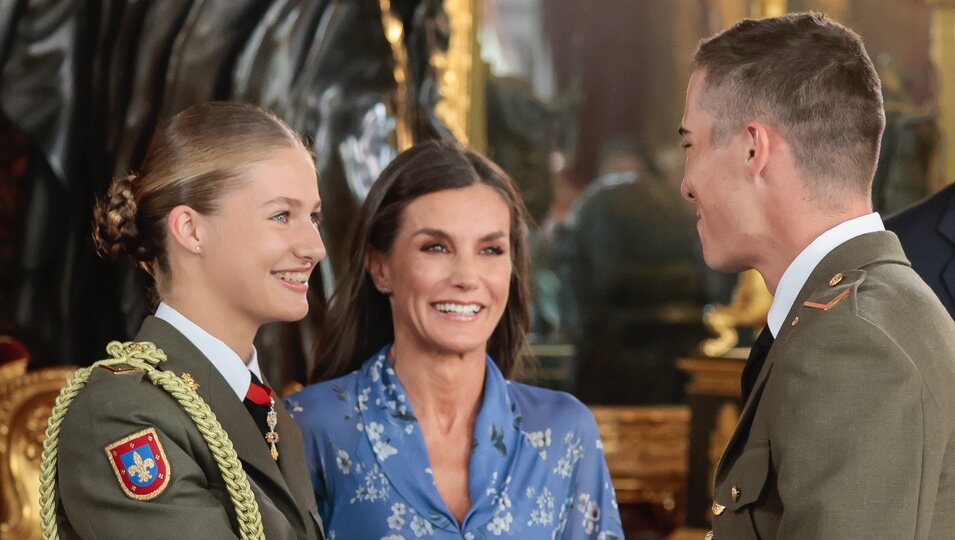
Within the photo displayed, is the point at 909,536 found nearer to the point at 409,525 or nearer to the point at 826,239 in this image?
the point at 826,239

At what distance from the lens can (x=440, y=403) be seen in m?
2.58

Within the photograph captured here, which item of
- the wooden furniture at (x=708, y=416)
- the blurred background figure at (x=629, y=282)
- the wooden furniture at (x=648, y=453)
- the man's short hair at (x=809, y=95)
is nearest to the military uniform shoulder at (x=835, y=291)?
the man's short hair at (x=809, y=95)

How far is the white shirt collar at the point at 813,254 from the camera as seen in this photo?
1.74 metres

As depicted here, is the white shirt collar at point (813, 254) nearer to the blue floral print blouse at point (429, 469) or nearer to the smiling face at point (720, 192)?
Answer: the smiling face at point (720, 192)

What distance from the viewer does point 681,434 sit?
652 centimetres

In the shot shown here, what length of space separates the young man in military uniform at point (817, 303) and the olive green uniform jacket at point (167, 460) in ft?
2.18

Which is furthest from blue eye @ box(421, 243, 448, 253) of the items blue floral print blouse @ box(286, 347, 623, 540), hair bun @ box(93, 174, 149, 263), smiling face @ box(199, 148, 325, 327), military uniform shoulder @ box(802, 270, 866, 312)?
military uniform shoulder @ box(802, 270, 866, 312)

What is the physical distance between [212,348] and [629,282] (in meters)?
5.28

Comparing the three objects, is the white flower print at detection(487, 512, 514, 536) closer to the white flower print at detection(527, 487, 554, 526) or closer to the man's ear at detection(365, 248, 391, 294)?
the white flower print at detection(527, 487, 554, 526)

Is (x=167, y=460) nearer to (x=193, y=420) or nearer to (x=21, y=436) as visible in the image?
(x=193, y=420)

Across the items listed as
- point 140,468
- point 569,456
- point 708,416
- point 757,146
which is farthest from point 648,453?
point 140,468

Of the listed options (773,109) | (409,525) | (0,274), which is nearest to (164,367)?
(409,525)

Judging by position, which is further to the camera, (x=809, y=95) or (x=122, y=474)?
(x=809, y=95)

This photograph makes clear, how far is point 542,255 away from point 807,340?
5.39 metres
